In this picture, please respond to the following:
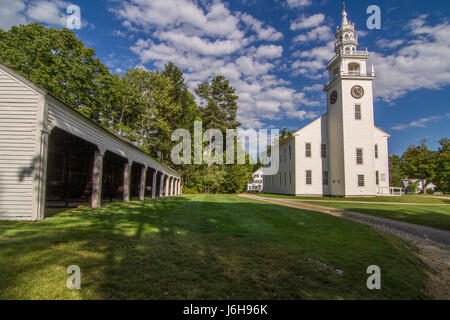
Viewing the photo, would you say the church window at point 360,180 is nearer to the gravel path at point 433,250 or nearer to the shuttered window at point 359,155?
the shuttered window at point 359,155

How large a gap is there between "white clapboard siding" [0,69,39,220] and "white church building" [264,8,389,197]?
93.7ft

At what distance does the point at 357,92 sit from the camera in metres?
28.4

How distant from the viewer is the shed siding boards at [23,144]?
7.01 m

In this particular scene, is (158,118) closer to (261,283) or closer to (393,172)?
(261,283)

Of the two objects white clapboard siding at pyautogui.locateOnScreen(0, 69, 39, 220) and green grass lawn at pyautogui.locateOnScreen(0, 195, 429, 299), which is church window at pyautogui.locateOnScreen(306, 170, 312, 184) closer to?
green grass lawn at pyautogui.locateOnScreen(0, 195, 429, 299)

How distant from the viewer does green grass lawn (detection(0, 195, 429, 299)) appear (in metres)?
2.85

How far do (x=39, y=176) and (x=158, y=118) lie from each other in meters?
28.2

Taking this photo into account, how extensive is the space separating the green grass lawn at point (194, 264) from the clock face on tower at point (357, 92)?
27024 millimetres

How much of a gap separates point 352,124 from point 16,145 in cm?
3026

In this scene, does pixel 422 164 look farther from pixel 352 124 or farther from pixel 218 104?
pixel 218 104

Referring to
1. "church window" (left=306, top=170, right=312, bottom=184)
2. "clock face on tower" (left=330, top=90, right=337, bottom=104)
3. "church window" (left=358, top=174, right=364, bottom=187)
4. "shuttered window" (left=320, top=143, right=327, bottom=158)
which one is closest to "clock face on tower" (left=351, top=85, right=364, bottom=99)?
"clock face on tower" (left=330, top=90, right=337, bottom=104)

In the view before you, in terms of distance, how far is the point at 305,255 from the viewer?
4.34 m
